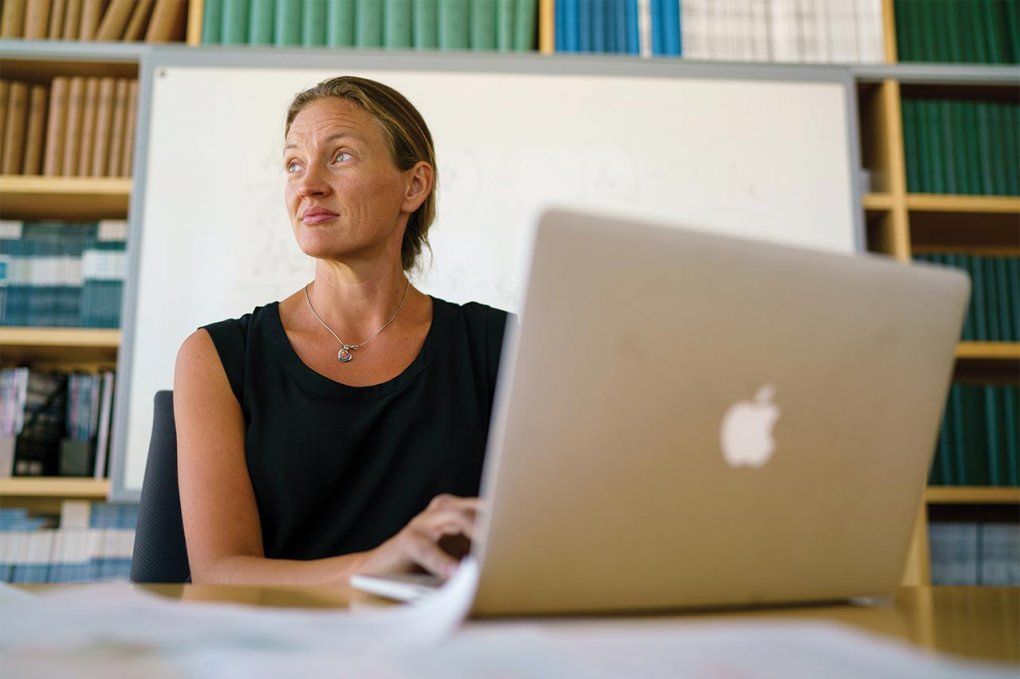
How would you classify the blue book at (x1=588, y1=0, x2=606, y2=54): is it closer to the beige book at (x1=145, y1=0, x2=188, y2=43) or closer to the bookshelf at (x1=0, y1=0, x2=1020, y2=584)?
the bookshelf at (x1=0, y1=0, x2=1020, y2=584)

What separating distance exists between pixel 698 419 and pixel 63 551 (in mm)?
2209

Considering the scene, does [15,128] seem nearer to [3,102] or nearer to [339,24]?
[3,102]

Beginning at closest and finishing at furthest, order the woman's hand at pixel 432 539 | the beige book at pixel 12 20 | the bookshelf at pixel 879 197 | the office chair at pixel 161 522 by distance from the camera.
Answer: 1. the woman's hand at pixel 432 539
2. the office chair at pixel 161 522
3. the bookshelf at pixel 879 197
4. the beige book at pixel 12 20

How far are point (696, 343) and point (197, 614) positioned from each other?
1.08ft

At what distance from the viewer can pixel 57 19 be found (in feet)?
8.16

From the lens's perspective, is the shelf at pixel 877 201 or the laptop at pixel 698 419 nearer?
the laptop at pixel 698 419

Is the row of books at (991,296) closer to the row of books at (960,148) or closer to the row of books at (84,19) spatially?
the row of books at (960,148)

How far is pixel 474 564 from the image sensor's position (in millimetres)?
532

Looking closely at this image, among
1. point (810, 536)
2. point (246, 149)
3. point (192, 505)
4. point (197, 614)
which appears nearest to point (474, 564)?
point (197, 614)

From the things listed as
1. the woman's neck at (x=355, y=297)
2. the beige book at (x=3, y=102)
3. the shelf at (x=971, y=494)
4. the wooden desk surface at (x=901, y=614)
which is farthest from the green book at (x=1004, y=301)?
the beige book at (x=3, y=102)

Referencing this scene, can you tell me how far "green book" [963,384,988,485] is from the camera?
2414 mm

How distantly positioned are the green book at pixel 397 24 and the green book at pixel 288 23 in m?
0.24

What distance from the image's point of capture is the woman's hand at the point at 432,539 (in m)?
0.67

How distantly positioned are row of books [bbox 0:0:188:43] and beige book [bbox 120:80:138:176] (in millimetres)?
174
